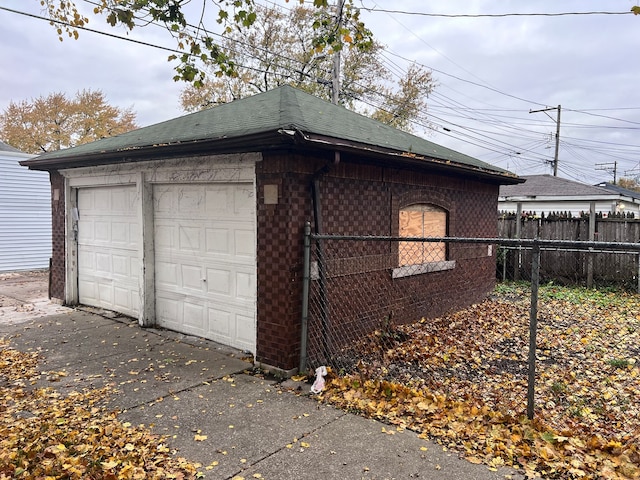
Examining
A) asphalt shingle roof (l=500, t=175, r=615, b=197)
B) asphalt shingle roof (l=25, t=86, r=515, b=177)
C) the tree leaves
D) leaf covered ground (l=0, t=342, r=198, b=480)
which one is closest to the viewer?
leaf covered ground (l=0, t=342, r=198, b=480)

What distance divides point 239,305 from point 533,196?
16.9 meters

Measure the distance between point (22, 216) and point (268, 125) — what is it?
1338 cm

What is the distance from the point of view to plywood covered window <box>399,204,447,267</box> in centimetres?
715

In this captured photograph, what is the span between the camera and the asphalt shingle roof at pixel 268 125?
504cm

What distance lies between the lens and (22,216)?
1447cm

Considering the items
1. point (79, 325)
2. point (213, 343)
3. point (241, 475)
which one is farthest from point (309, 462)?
point (79, 325)

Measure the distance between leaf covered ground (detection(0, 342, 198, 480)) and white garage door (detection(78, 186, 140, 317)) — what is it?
10.6 ft

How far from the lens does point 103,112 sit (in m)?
32.3

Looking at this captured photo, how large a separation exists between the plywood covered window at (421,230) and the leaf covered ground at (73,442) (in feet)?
15.3

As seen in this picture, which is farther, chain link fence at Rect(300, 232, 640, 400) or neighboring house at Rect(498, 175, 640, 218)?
neighboring house at Rect(498, 175, 640, 218)

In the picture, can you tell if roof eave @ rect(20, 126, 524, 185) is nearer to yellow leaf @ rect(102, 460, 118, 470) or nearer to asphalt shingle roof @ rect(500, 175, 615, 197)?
yellow leaf @ rect(102, 460, 118, 470)

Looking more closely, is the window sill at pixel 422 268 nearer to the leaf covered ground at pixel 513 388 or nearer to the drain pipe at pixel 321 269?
the leaf covered ground at pixel 513 388

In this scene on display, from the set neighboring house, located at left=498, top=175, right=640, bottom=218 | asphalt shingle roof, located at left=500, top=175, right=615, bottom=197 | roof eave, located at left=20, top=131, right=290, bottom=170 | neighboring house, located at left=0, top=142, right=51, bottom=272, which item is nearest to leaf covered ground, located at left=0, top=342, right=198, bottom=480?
roof eave, located at left=20, top=131, right=290, bottom=170

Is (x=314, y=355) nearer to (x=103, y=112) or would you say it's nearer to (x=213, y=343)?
(x=213, y=343)
